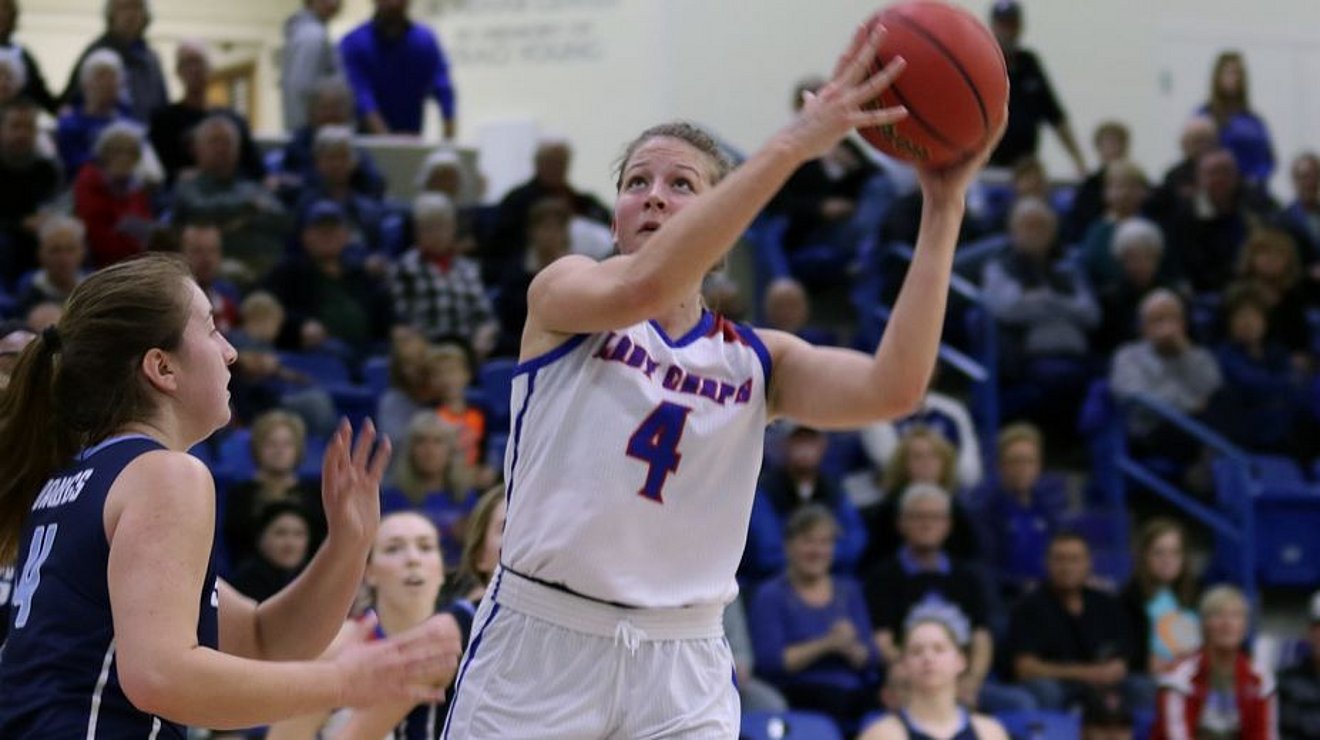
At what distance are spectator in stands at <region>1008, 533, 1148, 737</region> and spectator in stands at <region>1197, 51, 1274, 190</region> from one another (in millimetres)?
4870

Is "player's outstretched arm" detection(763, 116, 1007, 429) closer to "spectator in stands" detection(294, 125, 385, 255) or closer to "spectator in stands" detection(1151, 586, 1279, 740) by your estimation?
"spectator in stands" detection(1151, 586, 1279, 740)

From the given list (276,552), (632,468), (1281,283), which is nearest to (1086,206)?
(1281,283)

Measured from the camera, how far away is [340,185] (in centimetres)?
1177

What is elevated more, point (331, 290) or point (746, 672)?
point (331, 290)

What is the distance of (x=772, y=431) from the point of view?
10.7 metres

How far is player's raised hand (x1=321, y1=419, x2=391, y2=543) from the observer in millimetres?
3904

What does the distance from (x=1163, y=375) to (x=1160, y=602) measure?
1.83m

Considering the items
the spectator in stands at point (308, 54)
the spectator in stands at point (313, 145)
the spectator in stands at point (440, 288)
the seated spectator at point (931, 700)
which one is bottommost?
the seated spectator at point (931, 700)

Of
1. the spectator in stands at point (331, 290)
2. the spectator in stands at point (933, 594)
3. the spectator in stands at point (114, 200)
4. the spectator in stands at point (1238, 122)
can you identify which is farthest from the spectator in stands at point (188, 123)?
the spectator in stands at point (1238, 122)

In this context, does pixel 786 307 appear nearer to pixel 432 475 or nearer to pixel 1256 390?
pixel 432 475

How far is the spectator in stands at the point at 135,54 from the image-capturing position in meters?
12.1

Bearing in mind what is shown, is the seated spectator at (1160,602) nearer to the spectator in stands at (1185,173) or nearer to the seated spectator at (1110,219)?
the seated spectator at (1110,219)

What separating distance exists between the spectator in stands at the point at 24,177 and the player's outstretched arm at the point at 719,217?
7.28 m

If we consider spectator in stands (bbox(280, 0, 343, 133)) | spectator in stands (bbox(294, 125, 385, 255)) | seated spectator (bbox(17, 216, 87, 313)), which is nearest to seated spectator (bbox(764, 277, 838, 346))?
spectator in stands (bbox(294, 125, 385, 255))
